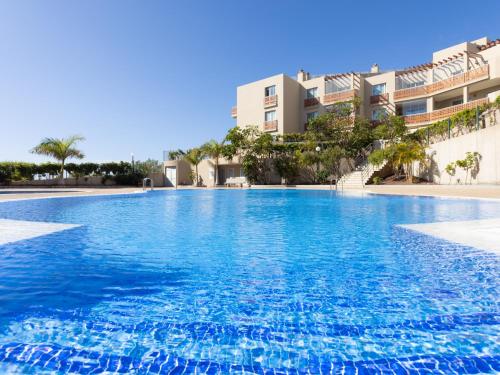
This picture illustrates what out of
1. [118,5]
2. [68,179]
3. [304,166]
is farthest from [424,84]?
[68,179]

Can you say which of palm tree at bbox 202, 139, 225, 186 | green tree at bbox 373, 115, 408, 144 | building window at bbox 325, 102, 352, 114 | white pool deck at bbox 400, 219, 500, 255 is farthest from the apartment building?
white pool deck at bbox 400, 219, 500, 255

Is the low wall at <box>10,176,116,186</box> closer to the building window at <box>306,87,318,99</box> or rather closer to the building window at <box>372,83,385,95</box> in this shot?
the building window at <box>306,87,318,99</box>

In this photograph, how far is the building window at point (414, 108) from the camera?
1188 inches

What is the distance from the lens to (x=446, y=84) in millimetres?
27438

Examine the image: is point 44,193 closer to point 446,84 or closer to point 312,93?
point 312,93

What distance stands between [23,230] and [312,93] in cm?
3319

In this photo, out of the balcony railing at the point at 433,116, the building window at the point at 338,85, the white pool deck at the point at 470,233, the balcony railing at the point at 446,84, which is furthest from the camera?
the building window at the point at 338,85

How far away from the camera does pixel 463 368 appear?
1965 mm

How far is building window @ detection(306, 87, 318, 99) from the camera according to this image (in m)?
34.6

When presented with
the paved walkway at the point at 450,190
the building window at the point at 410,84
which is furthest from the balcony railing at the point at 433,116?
the paved walkway at the point at 450,190

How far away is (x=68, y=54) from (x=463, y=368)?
979 inches

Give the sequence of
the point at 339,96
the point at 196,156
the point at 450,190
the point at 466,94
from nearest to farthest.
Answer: the point at 450,190
the point at 466,94
the point at 339,96
the point at 196,156

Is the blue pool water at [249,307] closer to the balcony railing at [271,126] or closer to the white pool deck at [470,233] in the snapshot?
the white pool deck at [470,233]

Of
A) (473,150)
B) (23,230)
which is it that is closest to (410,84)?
(473,150)
